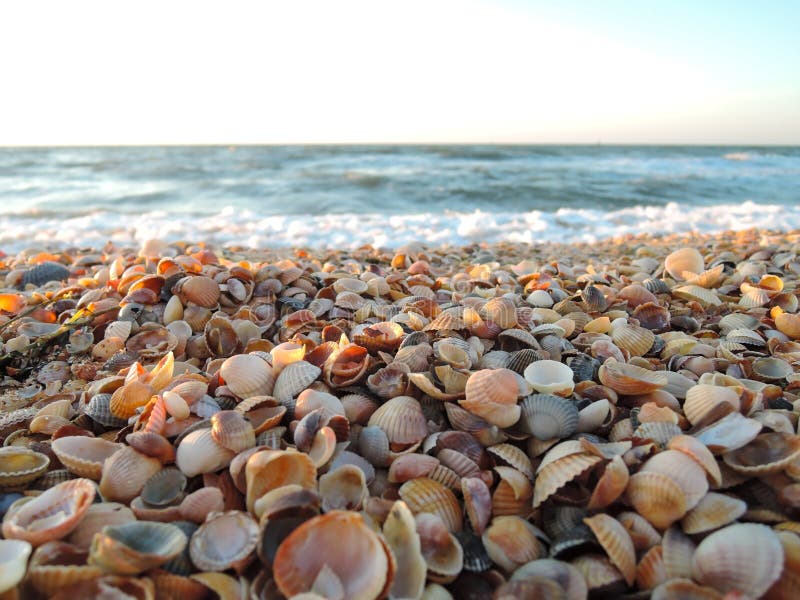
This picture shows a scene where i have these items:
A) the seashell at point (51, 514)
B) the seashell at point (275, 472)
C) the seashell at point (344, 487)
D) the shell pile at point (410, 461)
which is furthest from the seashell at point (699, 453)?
the seashell at point (51, 514)

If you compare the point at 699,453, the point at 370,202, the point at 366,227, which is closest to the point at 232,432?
the point at 699,453

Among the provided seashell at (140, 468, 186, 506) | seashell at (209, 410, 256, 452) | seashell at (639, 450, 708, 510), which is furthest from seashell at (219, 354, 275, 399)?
seashell at (639, 450, 708, 510)

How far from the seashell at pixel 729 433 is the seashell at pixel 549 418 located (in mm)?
345

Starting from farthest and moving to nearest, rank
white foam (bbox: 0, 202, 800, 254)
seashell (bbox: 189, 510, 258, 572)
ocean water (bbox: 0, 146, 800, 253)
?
ocean water (bbox: 0, 146, 800, 253), white foam (bbox: 0, 202, 800, 254), seashell (bbox: 189, 510, 258, 572)

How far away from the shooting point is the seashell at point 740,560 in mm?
1188

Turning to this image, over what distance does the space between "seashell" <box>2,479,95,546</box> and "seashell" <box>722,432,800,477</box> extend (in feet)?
5.41

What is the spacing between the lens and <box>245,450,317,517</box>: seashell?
4.56 feet

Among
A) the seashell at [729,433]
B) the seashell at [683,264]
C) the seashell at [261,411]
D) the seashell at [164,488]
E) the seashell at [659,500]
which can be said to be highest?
the seashell at [683,264]

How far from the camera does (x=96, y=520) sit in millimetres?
1338

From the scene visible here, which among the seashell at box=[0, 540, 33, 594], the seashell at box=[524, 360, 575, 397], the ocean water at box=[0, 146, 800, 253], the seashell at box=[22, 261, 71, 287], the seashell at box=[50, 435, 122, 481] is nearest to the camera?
the seashell at box=[0, 540, 33, 594]

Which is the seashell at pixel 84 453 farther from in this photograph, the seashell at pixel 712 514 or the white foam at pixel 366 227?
the white foam at pixel 366 227

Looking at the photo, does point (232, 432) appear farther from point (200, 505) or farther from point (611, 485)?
point (611, 485)

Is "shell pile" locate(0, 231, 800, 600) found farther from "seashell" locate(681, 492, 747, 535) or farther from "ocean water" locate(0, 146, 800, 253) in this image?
"ocean water" locate(0, 146, 800, 253)

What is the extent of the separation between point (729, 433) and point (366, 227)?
7401 millimetres
